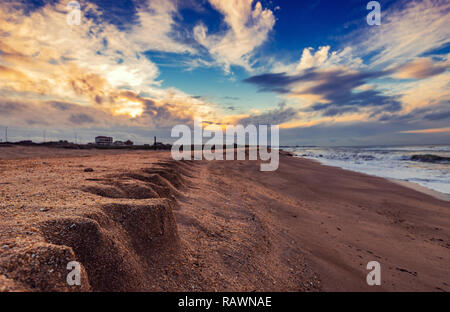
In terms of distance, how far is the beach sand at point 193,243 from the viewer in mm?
1728

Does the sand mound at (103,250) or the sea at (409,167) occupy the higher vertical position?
the sand mound at (103,250)

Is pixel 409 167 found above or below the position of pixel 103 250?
below

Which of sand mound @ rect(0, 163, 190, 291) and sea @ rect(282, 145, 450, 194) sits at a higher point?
sand mound @ rect(0, 163, 190, 291)

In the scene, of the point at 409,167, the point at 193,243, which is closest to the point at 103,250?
the point at 193,243

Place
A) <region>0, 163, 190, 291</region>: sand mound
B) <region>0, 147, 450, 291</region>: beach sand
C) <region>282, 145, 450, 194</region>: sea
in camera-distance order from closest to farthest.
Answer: <region>0, 163, 190, 291</region>: sand mound, <region>0, 147, 450, 291</region>: beach sand, <region>282, 145, 450, 194</region>: sea

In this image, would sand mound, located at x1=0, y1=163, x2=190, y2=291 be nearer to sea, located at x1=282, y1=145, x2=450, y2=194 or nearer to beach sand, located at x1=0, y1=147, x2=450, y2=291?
beach sand, located at x1=0, y1=147, x2=450, y2=291

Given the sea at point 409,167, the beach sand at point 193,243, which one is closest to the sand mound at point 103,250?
the beach sand at point 193,243

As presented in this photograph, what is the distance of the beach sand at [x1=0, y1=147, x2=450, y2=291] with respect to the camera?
5.67 feet

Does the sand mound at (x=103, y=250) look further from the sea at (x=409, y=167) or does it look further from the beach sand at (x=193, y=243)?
the sea at (x=409, y=167)

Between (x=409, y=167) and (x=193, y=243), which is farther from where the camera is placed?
(x=409, y=167)

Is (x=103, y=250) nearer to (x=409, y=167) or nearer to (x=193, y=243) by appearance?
(x=193, y=243)

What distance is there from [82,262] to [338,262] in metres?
3.43

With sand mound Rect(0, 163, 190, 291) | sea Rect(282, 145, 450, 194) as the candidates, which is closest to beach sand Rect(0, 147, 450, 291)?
sand mound Rect(0, 163, 190, 291)

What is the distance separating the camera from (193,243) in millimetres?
2848
